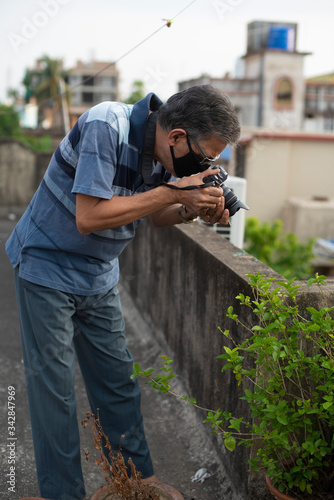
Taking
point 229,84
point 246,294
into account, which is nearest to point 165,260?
point 246,294

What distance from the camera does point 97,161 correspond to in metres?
2.18

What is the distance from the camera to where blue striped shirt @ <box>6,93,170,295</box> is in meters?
2.32

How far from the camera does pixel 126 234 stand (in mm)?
2576

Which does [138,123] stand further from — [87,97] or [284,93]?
[87,97]

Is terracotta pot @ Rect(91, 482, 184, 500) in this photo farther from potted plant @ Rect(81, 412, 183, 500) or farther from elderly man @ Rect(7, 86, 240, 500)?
elderly man @ Rect(7, 86, 240, 500)

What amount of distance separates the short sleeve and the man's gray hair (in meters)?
0.27

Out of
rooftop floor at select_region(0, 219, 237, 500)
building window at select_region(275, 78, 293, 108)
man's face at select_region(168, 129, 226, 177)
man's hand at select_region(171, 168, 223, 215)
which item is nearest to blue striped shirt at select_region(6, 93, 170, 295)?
man's face at select_region(168, 129, 226, 177)

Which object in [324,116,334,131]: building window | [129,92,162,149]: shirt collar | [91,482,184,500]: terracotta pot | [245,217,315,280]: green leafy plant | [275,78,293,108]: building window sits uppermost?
[275,78,293,108]: building window

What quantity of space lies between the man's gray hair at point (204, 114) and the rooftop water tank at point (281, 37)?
45.6m

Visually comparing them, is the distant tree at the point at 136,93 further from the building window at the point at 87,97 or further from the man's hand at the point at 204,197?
the man's hand at the point at 204,197

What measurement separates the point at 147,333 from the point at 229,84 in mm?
38685

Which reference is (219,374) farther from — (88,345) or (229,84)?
(229,84)

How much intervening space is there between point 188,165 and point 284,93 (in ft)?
148

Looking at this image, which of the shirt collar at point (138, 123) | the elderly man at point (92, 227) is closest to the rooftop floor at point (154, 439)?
the elderly man at point (92, 227)
